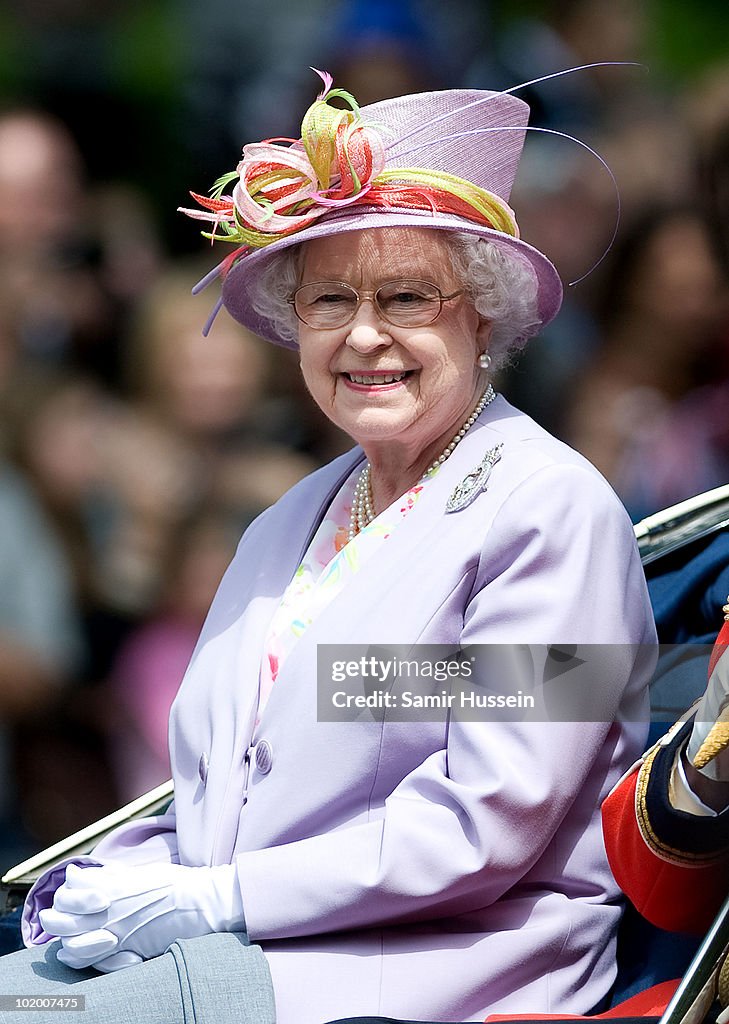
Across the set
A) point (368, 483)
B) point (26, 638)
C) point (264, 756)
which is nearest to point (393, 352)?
point (368, 483)

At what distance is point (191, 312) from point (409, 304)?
6.47 ft

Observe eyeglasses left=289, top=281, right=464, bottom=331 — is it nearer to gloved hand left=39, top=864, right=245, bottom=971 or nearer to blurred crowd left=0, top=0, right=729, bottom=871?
gloved hand left=39, top=864, right=245, bottom=971

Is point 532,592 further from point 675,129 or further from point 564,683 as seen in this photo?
point 675,129

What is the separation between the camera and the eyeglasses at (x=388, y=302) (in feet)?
7.52

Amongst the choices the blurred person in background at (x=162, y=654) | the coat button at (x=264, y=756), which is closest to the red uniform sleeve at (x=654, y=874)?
the coat button at (x=264, y=756)

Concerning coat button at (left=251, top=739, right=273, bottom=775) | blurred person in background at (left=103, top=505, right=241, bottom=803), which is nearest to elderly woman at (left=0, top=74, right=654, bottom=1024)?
coat button at (left=251, top=739, right=273, bottom=775)

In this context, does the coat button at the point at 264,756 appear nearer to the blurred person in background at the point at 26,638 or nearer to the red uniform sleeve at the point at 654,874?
the red uniform sleeve at the point at 654,874

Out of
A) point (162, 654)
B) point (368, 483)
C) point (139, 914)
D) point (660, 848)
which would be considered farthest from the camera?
point (162, 654)

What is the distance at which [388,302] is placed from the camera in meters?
2.30

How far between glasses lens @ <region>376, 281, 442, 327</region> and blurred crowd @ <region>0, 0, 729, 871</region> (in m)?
1.44

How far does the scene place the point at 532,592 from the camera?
6.79 ft

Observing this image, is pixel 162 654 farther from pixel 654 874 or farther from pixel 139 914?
pixel 654 874

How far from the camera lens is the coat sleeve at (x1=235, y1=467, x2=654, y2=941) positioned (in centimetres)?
200

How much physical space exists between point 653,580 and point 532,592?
23.2 inches
